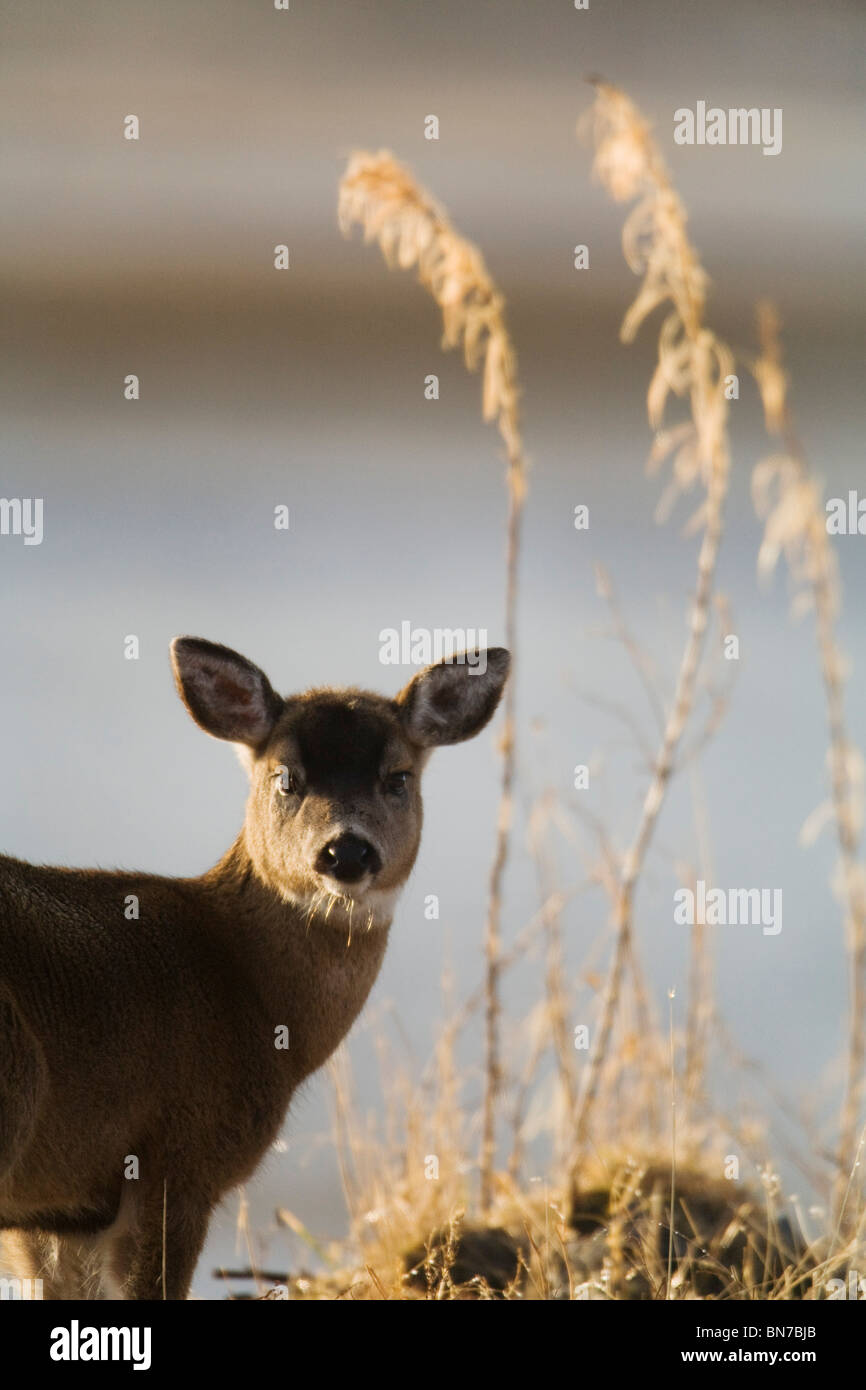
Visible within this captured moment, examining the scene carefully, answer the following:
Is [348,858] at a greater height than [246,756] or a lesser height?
lesser

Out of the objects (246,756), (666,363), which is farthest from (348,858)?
(666,363)

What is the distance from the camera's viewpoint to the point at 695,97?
6879 mm

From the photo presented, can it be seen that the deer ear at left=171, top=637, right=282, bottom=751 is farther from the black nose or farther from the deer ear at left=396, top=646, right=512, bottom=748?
the black nose

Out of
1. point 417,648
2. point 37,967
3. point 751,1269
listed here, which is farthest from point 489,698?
point 751,1269

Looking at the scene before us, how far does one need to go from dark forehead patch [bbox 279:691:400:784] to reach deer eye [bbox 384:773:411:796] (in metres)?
0.05

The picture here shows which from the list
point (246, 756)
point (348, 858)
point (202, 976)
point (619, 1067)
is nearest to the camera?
point (348, 858)

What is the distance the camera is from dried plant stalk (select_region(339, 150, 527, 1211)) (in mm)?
5797

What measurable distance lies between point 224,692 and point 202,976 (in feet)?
2.83

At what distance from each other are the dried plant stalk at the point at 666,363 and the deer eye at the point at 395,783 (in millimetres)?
1123

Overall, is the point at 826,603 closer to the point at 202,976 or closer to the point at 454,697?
the point at 454,697

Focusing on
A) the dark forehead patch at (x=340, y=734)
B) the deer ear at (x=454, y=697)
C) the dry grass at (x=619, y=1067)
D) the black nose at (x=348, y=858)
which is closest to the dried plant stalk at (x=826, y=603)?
the dry grass at (x=619, y=1067)

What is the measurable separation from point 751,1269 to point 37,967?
8.20 feet

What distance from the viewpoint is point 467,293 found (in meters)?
6.13
